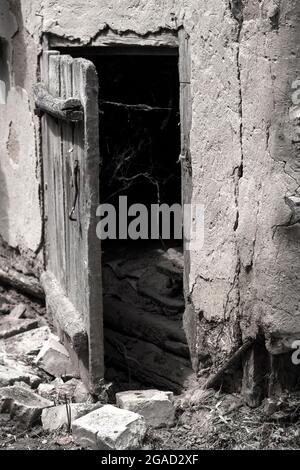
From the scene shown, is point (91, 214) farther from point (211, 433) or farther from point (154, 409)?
point (211, 433)

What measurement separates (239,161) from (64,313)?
1422mm

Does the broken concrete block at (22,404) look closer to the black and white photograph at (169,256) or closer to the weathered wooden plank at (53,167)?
the black and white photograph at (169,256)

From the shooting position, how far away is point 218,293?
15.5ft

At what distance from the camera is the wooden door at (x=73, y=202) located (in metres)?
4.57

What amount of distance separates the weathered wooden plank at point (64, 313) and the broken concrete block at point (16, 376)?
0.31m

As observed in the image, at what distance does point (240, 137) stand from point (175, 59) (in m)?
2.12

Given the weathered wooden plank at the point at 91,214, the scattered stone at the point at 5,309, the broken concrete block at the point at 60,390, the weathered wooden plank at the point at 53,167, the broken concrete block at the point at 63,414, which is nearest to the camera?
the weathered wooden plank at the point at 91,214

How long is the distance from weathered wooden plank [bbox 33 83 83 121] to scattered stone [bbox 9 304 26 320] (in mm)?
1442

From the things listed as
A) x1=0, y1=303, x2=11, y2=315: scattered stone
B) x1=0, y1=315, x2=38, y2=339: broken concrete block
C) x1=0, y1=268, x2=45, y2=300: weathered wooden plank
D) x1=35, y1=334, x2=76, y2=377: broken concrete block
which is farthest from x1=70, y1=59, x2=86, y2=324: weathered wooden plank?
x1=0, y1=303, x2=11, y2=315: scattered stone

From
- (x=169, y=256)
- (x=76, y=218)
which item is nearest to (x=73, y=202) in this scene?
(x=76, y=218)

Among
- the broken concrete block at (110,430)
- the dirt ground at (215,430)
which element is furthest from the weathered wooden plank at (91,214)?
the dirt ground at (215,430)

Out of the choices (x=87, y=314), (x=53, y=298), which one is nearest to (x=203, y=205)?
(x=87, y=314)

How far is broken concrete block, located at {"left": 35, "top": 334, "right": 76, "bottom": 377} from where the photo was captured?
5246 millimetres

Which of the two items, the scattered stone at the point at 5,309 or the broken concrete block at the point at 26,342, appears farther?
the scattered stone at the point at 5,309
